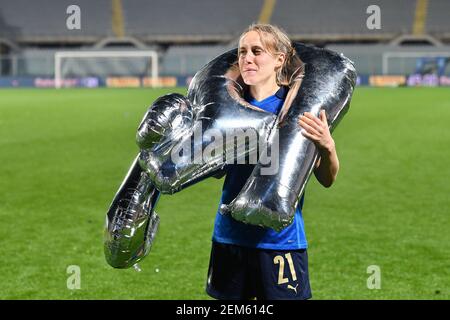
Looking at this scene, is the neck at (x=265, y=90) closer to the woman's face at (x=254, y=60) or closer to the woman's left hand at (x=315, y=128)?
the woman's face at (x=254, y=60)

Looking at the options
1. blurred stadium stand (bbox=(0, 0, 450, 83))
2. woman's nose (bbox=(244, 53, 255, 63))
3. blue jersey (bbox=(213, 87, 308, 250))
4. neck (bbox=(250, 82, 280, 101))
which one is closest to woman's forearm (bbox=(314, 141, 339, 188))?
blue jersey (bbox=(213, 87, 308, 250))

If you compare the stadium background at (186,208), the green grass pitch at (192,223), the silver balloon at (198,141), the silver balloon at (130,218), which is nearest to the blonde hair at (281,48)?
the silver balloon at (198,141)

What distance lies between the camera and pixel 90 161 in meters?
9.26

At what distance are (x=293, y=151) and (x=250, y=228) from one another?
0.36 meters

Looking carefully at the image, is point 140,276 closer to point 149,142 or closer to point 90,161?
point 149,142

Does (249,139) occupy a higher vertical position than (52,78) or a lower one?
higher

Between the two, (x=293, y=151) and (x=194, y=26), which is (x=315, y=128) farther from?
(x=194, y=26)

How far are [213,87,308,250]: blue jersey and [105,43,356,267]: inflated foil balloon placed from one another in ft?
0.23

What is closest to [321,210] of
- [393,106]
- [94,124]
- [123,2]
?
[94,124]

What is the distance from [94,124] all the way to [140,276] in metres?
10.2

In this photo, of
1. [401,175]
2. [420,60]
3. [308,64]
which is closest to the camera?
[308,64]

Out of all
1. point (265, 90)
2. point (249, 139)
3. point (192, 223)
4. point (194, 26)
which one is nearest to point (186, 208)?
point (192, 223)

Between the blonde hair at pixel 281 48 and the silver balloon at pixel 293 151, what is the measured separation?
0.11 ft

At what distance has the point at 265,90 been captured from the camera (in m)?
2.21
